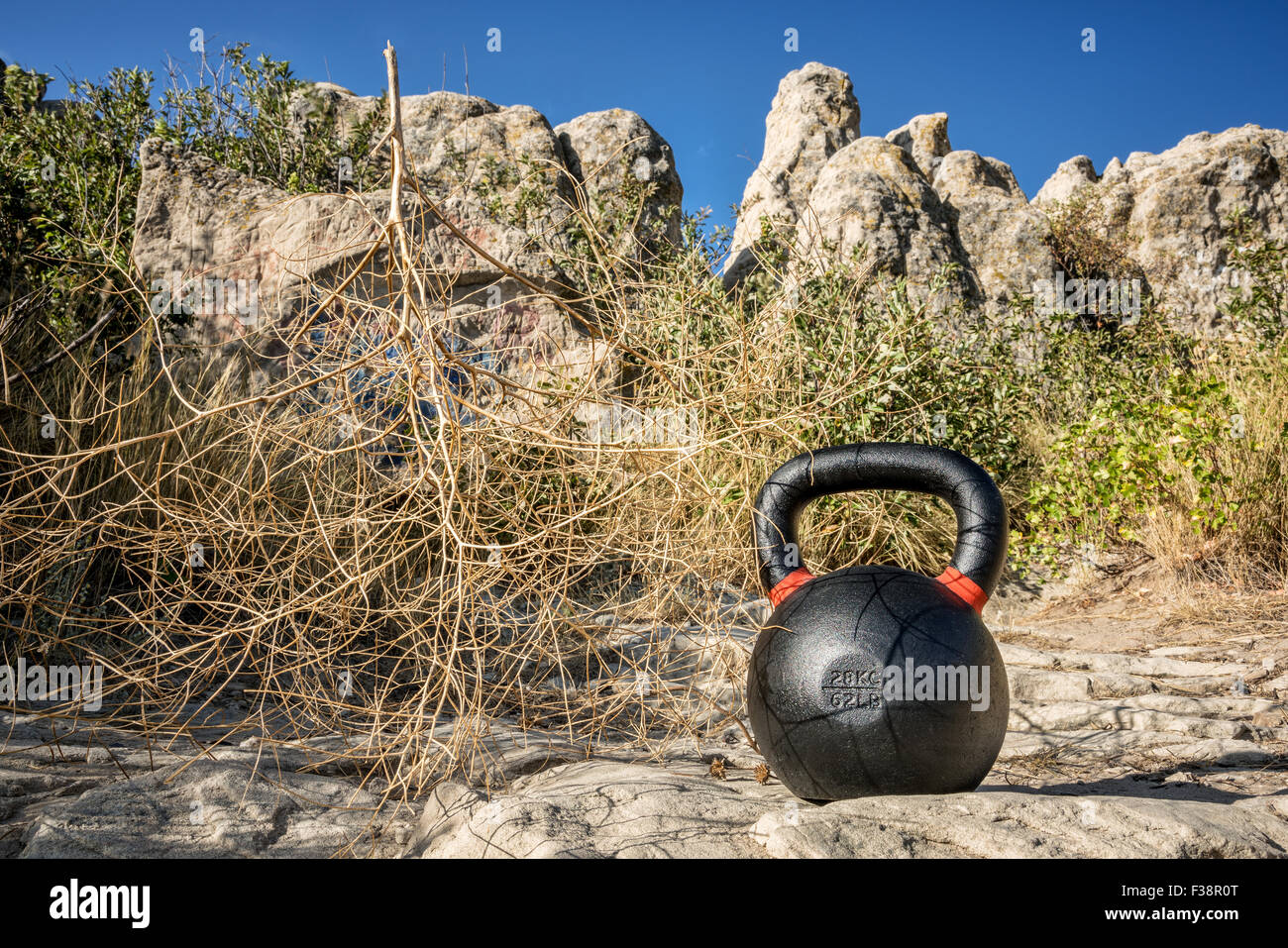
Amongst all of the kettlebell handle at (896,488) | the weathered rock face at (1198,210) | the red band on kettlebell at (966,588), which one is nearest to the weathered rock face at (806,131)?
the weathered rock face at (1198,210)

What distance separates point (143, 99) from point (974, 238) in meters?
9.79

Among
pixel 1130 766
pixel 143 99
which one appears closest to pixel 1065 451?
pixel 1130 766

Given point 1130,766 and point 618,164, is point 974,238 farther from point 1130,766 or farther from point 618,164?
point 1130,766

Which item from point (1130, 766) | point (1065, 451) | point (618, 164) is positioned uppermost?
point (618, 164)

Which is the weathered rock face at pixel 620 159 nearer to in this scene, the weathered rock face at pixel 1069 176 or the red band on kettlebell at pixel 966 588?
the red band on kettlebell at pixel 966 588

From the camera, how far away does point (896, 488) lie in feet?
8.09

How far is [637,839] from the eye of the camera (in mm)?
1900

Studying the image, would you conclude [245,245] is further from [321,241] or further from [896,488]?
[896,488]

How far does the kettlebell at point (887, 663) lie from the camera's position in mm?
2072

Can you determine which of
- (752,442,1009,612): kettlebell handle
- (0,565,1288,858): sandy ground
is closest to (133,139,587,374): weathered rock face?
(0,565,1288,858): sandy ground

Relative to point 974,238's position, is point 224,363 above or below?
below

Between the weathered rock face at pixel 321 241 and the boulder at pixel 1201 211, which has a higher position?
the boulder at pixel 1201 211

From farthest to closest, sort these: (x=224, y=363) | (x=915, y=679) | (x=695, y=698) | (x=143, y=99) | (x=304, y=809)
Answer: (x=143, y=99) < (x=224, y=363) < (x=695, y=698) < (x=304, y=809) < (x=915, y=679)
